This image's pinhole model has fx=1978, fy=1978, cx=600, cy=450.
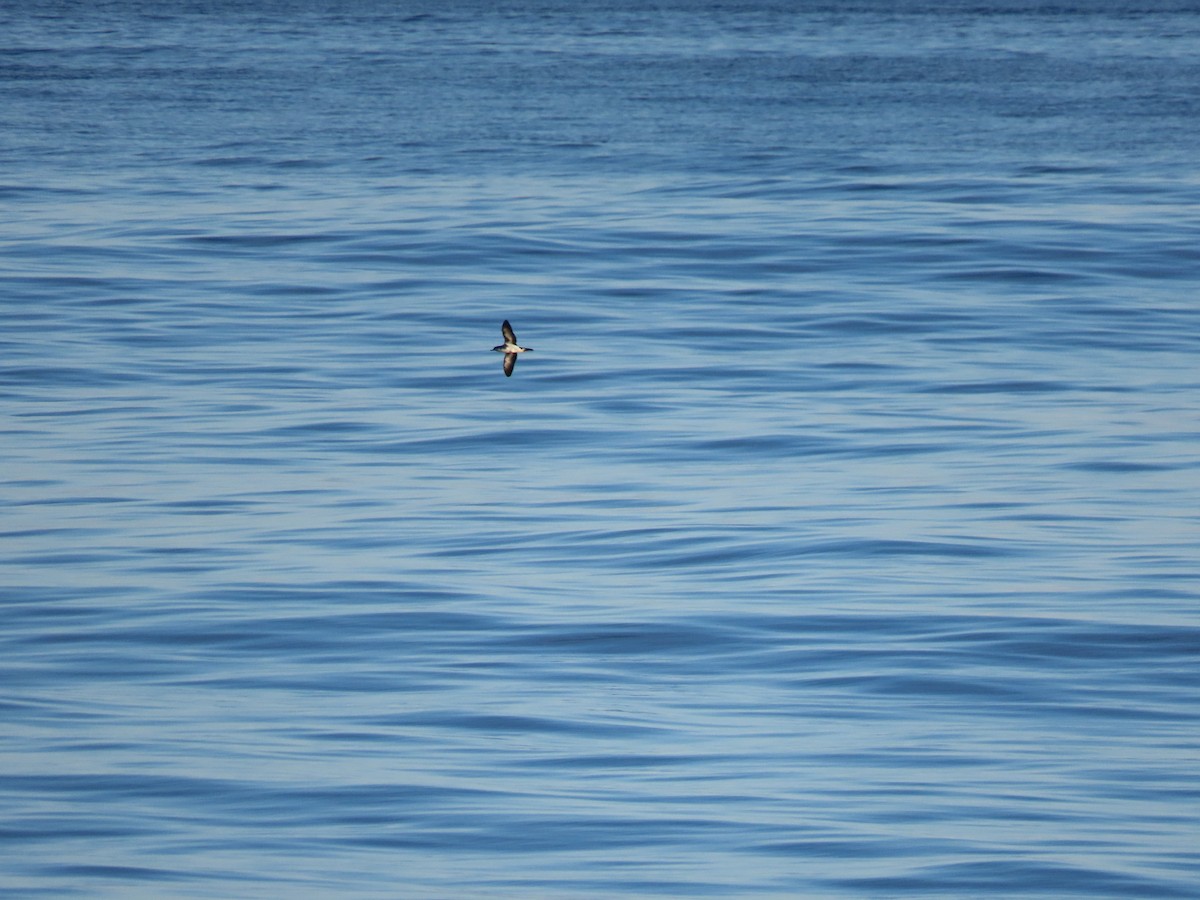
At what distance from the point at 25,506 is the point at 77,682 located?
3.73 metres

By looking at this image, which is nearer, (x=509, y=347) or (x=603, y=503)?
(x=509, y=347)

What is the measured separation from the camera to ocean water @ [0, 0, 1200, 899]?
27.5 feet

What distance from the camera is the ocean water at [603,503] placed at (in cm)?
838

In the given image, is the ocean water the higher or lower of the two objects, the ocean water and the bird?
the lower

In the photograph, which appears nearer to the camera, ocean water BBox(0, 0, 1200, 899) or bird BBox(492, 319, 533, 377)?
ocean water BBox(0, 0, 1200, 899)

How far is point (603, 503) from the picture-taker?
13.7m

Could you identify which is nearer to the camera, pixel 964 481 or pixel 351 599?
pixel 351 599

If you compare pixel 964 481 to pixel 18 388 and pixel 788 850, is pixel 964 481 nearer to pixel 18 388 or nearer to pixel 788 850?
pixel 788 850

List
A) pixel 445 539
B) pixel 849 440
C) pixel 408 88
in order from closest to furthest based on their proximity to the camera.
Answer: pixel 445 539 → pixel 849 440 → pixel 408 88

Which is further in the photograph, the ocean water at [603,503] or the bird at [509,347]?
the bird at [509,347]

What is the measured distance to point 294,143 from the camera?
93.0 ft

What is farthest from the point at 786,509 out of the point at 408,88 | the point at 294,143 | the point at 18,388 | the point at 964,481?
the point at 408,88

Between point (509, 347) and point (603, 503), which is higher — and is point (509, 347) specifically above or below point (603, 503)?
above

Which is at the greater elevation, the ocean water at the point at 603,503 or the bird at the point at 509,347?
the bird at the point at 509,347
